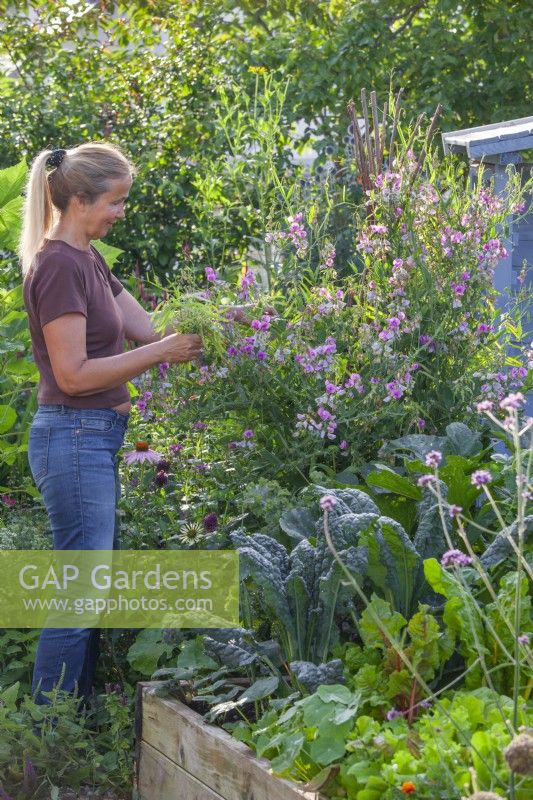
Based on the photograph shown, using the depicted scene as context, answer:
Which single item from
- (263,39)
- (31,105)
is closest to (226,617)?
(31,105)

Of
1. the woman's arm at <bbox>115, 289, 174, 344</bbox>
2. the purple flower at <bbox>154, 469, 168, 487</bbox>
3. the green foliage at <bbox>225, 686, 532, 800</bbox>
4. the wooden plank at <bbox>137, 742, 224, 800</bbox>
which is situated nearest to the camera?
the green foliage at <bbox>225, 686, 532, 800</bbox>

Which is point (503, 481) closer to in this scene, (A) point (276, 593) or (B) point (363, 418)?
(B) point (363, 418)

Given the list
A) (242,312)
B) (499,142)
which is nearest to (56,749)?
(242,312)

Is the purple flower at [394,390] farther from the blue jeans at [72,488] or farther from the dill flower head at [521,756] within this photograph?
the dill flower head at [521,756]

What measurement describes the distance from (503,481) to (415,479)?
249 mm

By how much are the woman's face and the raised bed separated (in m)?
1.30

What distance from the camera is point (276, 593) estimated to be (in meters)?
2.85

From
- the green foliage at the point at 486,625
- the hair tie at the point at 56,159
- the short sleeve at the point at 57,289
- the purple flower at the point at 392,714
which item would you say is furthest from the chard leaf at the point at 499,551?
the hair tie at the point at 56,159

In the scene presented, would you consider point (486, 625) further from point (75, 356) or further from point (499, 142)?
point (499, 142)

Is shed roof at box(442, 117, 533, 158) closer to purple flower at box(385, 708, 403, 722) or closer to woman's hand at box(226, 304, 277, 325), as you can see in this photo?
woman's hand at box(226, 304, 277, 325)

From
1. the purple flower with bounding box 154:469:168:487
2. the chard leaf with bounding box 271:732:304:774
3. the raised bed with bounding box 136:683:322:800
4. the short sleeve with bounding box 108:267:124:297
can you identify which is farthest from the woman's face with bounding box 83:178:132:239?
the chard leaf with bounding box 271:732:304:774

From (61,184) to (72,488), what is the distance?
2.85 ft

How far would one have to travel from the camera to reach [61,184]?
321 centimetres

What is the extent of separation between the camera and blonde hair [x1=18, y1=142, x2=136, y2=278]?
3195 millimetres
